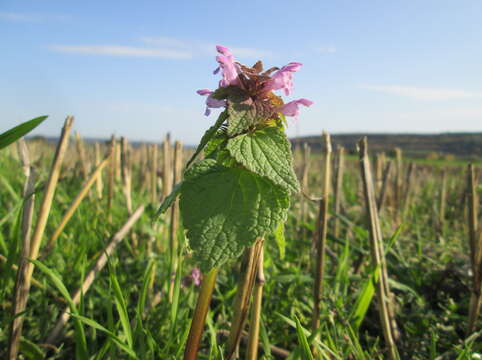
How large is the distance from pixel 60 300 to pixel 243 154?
4.62ft

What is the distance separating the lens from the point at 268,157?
71cm

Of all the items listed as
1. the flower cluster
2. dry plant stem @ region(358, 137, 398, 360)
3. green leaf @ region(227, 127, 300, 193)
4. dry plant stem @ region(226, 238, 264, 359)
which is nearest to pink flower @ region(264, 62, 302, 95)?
the flower cluster

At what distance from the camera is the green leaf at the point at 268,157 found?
26.9 inches

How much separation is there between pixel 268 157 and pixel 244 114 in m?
0.09

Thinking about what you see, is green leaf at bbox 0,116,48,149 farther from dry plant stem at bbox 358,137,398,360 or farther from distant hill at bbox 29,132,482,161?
distant hill at bbox 29,132,482,161

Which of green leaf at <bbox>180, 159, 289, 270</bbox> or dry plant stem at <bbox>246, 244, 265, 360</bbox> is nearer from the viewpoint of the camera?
green leaf at <bbox>180, 159, 289, 270</bbox>

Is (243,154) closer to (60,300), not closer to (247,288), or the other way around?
(247,288)

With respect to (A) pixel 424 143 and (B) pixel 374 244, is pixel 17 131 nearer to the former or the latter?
(B) pixel 374 244

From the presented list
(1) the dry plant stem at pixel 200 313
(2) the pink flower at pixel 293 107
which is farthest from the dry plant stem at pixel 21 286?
(2) the pink flower at pixel 293 107

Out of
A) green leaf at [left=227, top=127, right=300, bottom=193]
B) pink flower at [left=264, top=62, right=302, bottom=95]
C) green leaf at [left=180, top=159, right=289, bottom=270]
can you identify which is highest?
pink flower at [left=264, top=62, right=302, bottom=95]

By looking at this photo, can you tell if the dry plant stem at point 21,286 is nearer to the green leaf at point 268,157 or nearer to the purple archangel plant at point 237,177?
the purple archangel plant at point 237,177

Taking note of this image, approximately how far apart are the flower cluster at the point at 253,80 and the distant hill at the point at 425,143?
47771 millimetres

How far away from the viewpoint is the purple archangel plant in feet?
2.29

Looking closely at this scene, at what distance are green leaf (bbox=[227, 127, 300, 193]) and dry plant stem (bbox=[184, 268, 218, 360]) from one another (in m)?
0.29
